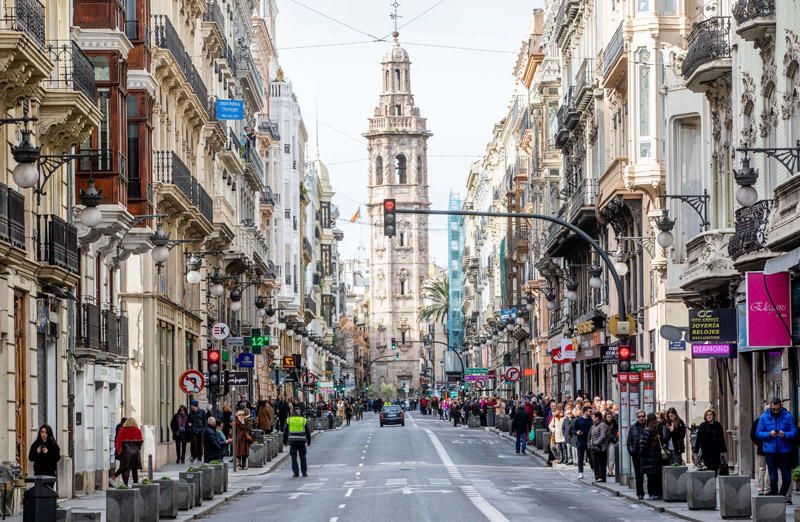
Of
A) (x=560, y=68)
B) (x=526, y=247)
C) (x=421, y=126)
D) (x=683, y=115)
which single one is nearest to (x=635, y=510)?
(x=683, y=115)

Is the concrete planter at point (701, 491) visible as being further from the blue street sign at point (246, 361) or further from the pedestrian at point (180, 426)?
the pedestrian at point (180, 426)

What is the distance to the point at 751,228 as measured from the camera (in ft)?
106

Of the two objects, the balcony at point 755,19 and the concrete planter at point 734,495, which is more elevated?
the balcony at point 755,19

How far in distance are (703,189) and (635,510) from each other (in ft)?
43.9

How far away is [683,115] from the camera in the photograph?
4416 centimetres

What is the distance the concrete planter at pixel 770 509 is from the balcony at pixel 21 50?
12.5 meters

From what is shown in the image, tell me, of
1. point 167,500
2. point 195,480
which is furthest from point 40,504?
point 195,480

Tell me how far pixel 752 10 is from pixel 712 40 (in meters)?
4.75

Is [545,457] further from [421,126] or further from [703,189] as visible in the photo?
[421,126]

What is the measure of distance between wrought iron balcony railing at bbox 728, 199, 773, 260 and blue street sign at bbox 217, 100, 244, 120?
30264 millimetres

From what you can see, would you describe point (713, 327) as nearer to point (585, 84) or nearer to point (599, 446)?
point (599, 446)

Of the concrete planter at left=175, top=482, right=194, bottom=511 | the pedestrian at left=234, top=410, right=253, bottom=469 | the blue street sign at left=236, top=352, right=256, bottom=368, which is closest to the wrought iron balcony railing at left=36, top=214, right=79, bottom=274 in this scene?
the concrete planter at left=175, top=482, right=194, bottom=511

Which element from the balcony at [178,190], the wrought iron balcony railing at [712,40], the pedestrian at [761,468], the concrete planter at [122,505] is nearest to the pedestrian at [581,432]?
the wrought iron balcony railing at [712,40]

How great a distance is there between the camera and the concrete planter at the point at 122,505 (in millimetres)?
25203
